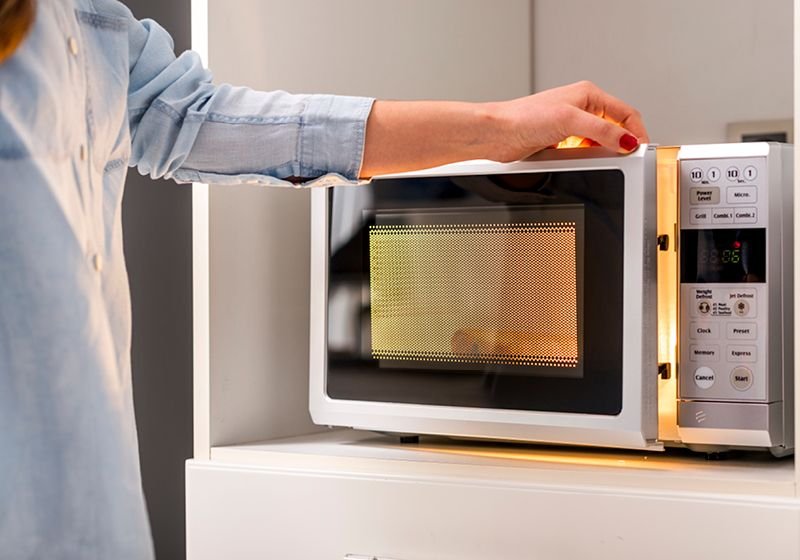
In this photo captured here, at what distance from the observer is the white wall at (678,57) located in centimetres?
128

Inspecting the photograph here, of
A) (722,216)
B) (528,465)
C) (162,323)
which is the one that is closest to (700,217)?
(722,216)

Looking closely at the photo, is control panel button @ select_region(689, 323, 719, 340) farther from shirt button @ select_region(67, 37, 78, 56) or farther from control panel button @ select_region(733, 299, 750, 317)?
shirt button @ select_region(67, 37, 78, 56)

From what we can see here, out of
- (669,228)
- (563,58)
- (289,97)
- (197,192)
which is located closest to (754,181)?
(669,228)


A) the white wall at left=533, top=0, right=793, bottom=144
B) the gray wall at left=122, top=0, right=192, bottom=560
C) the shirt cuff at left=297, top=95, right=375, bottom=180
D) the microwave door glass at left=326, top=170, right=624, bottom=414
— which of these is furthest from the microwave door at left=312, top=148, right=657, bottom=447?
the white wall at left=533, top=0, right=793, bottom=144

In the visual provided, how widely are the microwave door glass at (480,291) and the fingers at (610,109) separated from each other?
0.06m

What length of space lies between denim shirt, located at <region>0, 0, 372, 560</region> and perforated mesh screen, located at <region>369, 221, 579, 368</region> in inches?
13.2

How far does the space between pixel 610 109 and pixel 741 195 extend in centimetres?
14

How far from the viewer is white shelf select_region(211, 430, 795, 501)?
0.84 metres

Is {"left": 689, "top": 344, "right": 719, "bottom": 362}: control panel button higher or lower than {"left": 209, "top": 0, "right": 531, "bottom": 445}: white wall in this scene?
lower

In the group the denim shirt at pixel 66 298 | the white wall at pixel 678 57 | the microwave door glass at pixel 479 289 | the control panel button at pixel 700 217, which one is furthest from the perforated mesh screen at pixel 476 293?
the white wall at pixel 678 57

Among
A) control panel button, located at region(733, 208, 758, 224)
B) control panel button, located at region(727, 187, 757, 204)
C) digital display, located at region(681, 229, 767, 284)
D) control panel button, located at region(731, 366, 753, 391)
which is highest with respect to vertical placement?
control panel button, located at region(727, 187, 757, 204)

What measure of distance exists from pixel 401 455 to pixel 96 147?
0.42 m

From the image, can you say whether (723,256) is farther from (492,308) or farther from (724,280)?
(492,308)

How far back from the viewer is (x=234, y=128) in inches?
33.6
